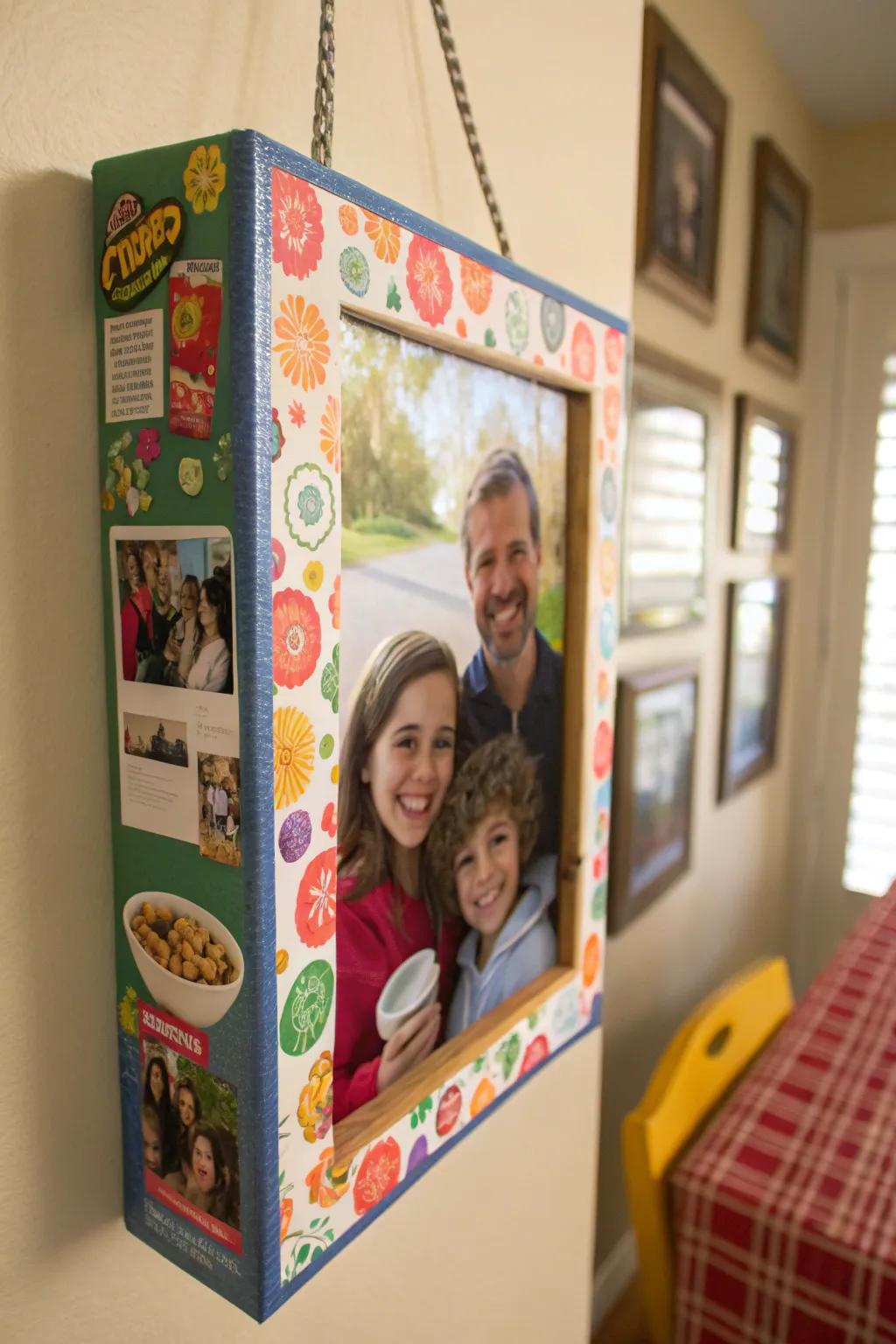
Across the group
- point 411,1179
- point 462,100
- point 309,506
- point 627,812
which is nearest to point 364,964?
point 411,1179

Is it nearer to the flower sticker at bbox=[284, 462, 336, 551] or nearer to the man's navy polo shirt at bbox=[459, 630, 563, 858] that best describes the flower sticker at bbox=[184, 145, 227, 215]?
the flower sticker at bbox=[284, 462, 336, 551]

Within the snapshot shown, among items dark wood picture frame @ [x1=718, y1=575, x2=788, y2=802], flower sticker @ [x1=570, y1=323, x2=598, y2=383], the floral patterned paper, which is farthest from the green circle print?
dark wood picture frame @ [x1=718, y1=575, x2=788, y2=802]

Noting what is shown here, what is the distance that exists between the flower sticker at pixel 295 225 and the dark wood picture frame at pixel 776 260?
1.68 m

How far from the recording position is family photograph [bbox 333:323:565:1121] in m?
0.56

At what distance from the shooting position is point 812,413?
2.36m

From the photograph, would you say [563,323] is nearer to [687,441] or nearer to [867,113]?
[687,441]

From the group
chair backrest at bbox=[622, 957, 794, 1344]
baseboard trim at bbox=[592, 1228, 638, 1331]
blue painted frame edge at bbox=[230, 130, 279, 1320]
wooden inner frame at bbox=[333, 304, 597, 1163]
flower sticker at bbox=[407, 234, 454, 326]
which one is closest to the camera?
blue painted frame edge at bbox=[230, 130, 279, 1320]

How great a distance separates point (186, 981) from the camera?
48 cm

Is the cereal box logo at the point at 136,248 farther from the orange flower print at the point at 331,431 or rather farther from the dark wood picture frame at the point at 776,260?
the dark wood picture frame at the point at 776,260

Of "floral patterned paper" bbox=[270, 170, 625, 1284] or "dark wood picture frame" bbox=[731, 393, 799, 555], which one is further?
"dark wood picture frame" bbox=[731, 393, 799, 555]

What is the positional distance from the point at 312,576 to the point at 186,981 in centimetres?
21

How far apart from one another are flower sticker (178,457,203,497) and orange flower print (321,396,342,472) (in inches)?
2.5

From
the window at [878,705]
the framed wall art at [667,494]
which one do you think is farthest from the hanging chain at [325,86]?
the window at [878,705]

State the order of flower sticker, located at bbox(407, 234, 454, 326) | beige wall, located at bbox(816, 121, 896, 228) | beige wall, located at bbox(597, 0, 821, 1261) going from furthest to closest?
beige wall, located at bbox(816, 121, 896, 228), beige wall, located at bbox(597, 0, 821, 1261), flower sticker, located at bbox(407, 234, 454, 326)
